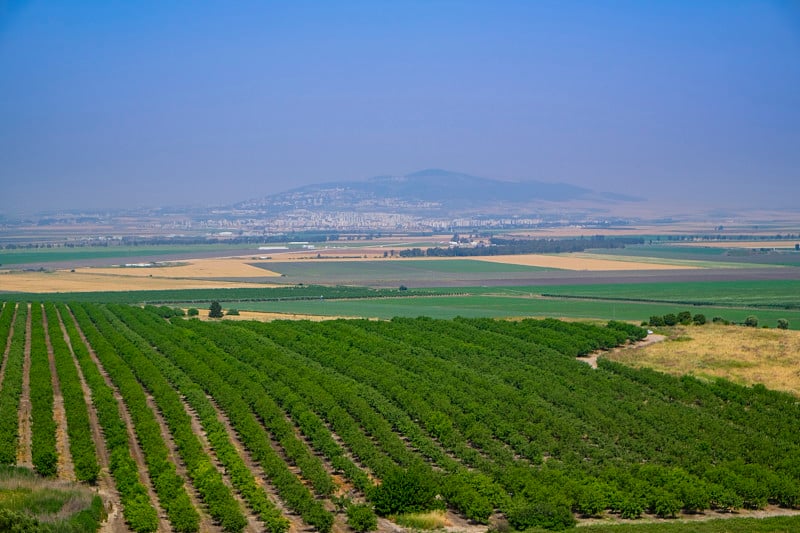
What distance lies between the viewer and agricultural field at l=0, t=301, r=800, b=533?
25.9m

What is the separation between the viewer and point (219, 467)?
29.7 m

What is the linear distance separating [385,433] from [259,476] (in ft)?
16.3

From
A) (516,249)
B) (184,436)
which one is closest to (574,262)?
(516,249)

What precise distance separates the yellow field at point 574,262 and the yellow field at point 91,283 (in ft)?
135

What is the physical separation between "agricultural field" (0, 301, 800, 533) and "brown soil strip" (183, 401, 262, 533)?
10 centimetres

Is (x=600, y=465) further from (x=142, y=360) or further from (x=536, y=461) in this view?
(x=142, y=360)

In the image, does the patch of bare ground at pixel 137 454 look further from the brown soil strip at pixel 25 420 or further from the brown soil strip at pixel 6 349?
the brown soil strip at pixel 6 349

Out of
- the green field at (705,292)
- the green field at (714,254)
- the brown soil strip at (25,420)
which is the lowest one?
the brown soil strip at (25,420)

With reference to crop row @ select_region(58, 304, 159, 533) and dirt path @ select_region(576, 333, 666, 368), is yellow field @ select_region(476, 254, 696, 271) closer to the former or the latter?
dirt path @ select_region(576, 333, 666, 368)

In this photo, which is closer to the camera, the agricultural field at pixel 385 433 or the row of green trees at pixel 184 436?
the row of green trees at pixel 184 436

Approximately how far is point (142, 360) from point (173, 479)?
1924 cm

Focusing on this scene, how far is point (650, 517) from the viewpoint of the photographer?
26000 millimetres

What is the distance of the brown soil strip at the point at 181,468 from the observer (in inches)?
983

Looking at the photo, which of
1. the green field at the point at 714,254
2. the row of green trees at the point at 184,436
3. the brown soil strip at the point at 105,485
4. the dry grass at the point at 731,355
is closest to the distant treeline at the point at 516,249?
the green field at the point at 714,254
